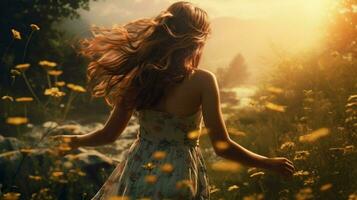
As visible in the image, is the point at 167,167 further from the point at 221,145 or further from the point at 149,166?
the point at 221,145

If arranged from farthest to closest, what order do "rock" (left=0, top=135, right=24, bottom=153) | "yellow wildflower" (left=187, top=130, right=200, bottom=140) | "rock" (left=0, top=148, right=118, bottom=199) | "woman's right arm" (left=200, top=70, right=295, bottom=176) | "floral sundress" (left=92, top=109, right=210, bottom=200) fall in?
"rock" (left=0, top=135, right=24, bottom=153) < "rock" (left=0, top=148, right=118, bottom=199) < "yellow wildflower" (left=187, top=130, right=200, bottom=140) < "floral sundress" (left=92, top=109, right=210, bottom=200) < "woman's right arm" (left=200, top=70, right=295, bottom=176)

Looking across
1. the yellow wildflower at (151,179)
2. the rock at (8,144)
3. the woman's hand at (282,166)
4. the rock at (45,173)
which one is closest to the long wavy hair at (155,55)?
the yellow wildflower at (151,179)

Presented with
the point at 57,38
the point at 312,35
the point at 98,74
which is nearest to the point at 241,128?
the point at 98,74

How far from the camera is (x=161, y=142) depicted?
3158 millimetres

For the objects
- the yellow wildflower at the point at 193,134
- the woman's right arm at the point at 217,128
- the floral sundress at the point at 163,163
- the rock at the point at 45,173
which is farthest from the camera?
the rock at the point at 45,173

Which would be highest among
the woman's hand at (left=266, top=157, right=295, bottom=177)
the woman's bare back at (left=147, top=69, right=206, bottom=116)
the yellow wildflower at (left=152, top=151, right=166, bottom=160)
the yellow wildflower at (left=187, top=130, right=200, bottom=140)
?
the woman's bare back at (left=147, top=69, right=206, bottom=116)

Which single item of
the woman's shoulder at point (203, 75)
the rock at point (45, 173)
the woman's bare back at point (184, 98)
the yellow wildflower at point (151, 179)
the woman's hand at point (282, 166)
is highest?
the woman's shoulder at point (203, 75)

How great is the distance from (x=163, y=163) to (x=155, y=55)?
0.58 metres

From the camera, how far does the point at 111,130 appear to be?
3.24m

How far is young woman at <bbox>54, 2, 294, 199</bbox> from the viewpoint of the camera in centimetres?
295

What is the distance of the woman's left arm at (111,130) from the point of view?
3203 millimetres

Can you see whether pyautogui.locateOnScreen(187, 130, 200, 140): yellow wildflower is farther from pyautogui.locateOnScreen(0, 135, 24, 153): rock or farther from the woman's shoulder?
pyautogui.locateOnScreen(0, 135, 24, 153): rock

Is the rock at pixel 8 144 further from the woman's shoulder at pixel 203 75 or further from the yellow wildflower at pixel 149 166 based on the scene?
the woman's shoulder at pixel 203 75

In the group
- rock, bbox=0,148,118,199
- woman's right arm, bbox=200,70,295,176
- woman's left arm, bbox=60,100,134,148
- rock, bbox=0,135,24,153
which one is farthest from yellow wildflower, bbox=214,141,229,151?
rock, bbox=0,135,24,153
